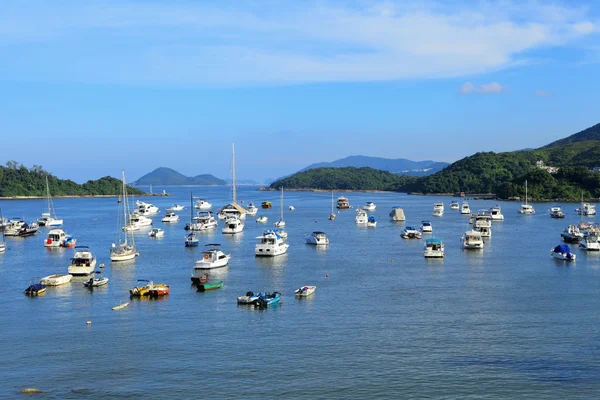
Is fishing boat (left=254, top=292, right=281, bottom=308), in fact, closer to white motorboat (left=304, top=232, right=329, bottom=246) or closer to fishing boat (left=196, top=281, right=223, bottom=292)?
fishing boat (left=196, top=281, right=223, bottom=292)

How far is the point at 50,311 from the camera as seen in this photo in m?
39.2

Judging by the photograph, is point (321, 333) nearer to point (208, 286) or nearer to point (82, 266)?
point (208, 286)

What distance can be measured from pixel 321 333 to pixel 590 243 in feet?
145

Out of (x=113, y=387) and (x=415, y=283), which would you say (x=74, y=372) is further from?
(x=415, y=283)

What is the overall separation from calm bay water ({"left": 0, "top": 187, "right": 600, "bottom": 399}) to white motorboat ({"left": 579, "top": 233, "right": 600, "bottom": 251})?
7002mm

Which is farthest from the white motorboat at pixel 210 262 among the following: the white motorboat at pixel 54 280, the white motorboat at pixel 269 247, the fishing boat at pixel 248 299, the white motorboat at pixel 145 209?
the white motorboat at pixel 145 209

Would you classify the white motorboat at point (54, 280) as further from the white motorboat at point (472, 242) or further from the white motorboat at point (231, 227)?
the white motorboat at point (231, 227)

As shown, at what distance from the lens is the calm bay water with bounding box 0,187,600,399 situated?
86.3 ft

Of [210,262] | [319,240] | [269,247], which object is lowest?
[210,262]

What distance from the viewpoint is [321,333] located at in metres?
33.5

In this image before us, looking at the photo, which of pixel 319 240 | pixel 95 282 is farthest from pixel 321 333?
pixel 319 240

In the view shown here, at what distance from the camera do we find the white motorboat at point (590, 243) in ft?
218

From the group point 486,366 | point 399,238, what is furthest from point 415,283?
point 399,238

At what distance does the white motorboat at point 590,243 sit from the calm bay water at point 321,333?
7.00 meters
